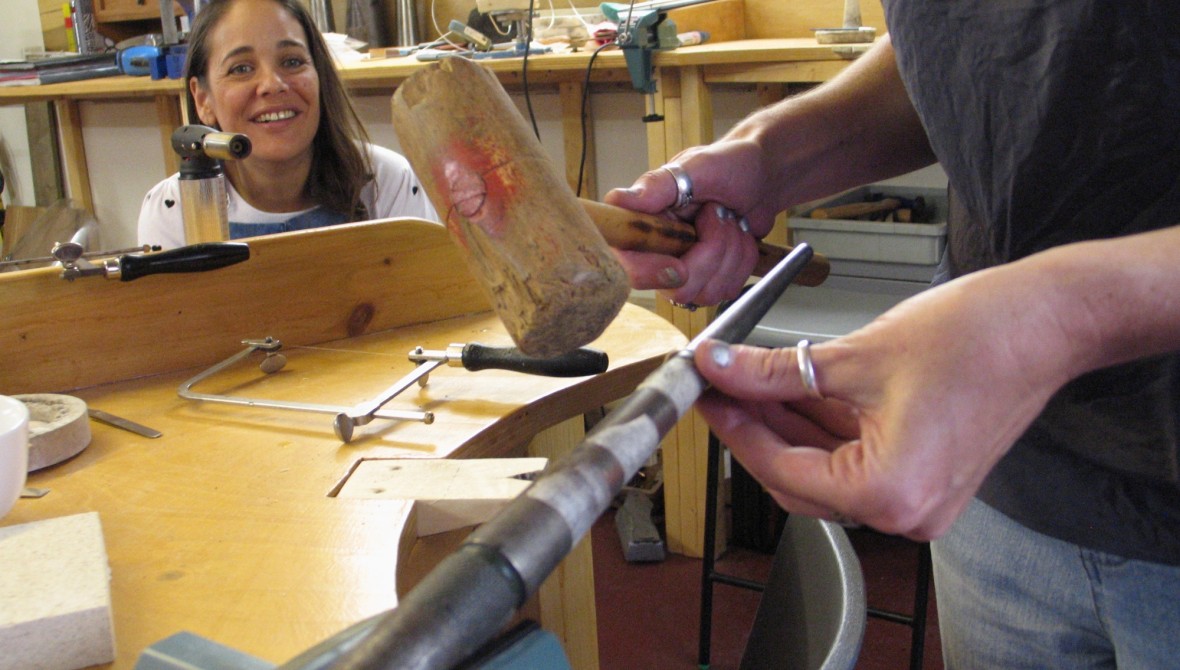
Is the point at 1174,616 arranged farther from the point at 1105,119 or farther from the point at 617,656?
the point at 617,656

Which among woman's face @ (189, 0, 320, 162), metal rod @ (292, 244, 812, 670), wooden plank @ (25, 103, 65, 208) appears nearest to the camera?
metal rod @ (292, 244, 812, 670)

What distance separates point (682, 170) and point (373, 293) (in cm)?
61

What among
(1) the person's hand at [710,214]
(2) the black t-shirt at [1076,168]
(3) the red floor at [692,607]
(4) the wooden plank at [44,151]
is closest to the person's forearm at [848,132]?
(1) the person's hand at [710,214]

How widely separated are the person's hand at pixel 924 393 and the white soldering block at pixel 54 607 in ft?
1.45

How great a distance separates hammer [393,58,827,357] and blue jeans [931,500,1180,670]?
345 millimetres

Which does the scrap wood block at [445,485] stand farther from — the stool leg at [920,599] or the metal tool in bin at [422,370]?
the stool leg at [920,599]

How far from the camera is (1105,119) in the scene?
0.68 meters

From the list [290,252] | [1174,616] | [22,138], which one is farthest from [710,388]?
[22,138]

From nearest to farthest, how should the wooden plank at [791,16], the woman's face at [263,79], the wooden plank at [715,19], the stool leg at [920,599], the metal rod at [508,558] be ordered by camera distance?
the metal rod at [508,558] → the stool leg at [920,599] → the woman's face at [263,79] → the wooden plank at [715,19] → the wooden plank at [791,16]

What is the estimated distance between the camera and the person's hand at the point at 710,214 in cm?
97

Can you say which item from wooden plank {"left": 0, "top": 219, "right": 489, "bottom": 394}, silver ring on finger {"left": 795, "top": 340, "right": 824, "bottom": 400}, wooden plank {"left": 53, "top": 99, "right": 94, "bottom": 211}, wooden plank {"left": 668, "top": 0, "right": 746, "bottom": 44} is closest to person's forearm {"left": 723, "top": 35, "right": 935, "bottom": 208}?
silver ring on finger {"left": 795, "top": 340, "right": 824, "bottom": 400}

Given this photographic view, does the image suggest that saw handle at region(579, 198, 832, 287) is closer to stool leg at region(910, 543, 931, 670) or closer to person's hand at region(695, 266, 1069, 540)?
person's hand at region(695, 266, 1069, 540)

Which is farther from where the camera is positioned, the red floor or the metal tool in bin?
the red floor

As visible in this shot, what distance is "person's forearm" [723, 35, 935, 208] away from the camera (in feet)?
3.17
